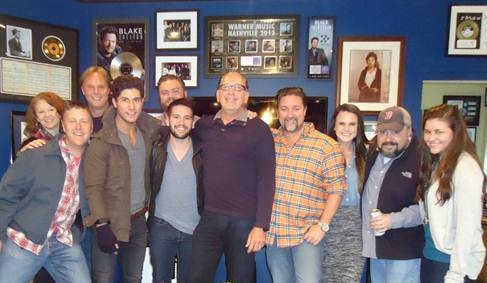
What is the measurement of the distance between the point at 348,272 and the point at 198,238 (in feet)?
2.84

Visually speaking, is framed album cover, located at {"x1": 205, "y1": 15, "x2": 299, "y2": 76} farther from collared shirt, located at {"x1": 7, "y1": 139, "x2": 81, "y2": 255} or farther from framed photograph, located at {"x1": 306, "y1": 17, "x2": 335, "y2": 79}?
collared shirt, located at {"x1": 7, "y1": 139, "x2": 81, "y2": 255}

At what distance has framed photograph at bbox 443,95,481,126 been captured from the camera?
3494 millimetres

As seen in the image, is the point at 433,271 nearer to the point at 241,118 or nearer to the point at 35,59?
the point at 241,118

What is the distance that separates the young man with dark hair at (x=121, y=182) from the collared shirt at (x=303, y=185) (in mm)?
761

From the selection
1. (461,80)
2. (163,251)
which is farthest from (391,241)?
(461,80)

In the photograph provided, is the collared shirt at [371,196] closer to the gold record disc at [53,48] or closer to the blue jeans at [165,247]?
the blue jeans at [165,247]

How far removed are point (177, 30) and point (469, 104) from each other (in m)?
2.66

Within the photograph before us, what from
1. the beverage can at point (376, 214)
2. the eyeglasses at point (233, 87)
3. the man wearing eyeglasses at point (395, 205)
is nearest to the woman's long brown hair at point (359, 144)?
the man wearing eyeglasses at point (395, 205)

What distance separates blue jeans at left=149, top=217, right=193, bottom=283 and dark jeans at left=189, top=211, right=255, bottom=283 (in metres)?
0.06

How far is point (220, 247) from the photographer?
7.37ft

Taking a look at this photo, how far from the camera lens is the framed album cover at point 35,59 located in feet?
9.96

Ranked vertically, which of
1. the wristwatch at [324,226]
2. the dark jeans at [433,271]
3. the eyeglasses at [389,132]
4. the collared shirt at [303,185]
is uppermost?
the eyeglasses at [389,132]

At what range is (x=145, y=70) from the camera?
3.38m

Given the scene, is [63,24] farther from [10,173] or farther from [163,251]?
[163,251]
